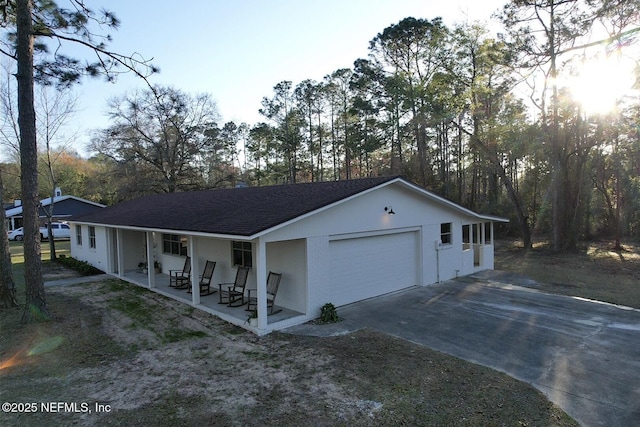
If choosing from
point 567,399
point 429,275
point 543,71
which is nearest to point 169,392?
point 567,399

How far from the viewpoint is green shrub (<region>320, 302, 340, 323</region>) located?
8.45 meters

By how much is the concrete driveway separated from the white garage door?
357 mm

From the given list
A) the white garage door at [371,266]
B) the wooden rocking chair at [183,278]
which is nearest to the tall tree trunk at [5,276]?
the wooden rocking chair at [183,278]

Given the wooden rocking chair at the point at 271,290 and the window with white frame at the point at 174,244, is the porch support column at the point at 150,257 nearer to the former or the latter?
the window with white frame at the point at 174,244

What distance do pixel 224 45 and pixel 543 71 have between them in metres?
18.0

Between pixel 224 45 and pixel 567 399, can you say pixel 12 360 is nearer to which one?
pixel 567 399

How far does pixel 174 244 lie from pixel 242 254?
4.47 m

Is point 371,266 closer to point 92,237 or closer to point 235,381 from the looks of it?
point 235,381

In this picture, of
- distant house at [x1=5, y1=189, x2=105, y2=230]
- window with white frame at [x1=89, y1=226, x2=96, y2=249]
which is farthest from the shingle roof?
distant house at [x1=5, y1=189, x2=105, y2=230]

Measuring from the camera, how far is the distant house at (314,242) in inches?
332

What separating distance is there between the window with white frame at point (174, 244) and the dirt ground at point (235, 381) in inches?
189

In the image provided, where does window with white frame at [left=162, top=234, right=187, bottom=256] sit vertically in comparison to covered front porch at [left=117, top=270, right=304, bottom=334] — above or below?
above

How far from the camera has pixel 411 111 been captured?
27.2 m

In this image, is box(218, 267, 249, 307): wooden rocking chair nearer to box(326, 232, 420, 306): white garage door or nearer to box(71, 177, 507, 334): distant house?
box(71, 177, 507, 334): distant house
